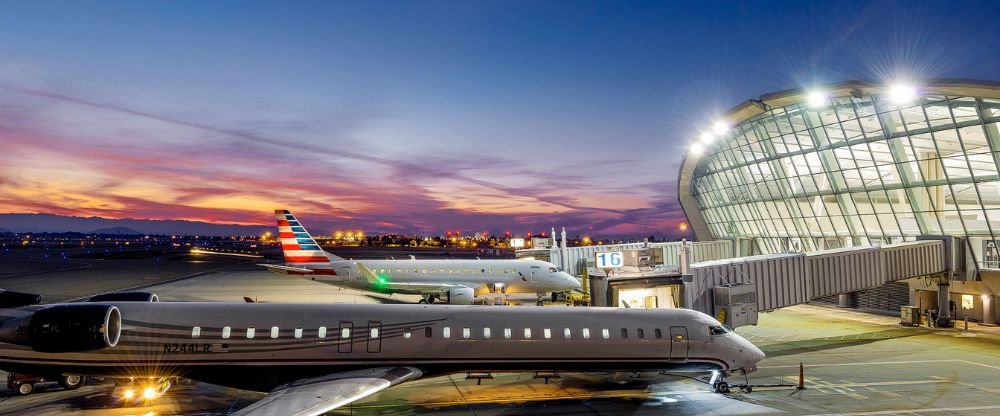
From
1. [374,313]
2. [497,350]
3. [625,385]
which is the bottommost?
[625,385]

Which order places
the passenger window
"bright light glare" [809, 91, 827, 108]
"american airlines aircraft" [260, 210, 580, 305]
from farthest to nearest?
"american airlines aircraft" [260, 210, 580, 305]
"bright light glare" [809, 91, 827, 108]
the passenger window

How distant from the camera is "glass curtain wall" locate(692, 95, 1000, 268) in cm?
3092

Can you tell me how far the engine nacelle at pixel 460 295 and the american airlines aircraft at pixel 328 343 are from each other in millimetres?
17651

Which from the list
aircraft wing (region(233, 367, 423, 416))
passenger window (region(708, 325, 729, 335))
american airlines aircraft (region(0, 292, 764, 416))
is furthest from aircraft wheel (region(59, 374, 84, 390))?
passenger window (region(708, 325, 729, 335))

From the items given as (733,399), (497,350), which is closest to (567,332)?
(497,350)

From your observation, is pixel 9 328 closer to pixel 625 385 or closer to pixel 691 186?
pixel 625 385

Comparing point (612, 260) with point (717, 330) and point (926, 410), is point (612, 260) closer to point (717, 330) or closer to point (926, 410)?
point (717, 330)

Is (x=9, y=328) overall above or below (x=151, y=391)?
above

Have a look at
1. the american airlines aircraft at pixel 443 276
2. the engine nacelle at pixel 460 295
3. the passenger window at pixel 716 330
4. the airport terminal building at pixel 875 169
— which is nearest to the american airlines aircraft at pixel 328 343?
the passenger window at pixel 716 330

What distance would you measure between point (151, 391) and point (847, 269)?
100 ft

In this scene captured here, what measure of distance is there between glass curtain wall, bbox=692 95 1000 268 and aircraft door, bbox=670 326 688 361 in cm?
2442

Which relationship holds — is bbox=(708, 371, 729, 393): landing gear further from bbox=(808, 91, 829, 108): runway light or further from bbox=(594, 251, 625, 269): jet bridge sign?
bbox=(808, 91, 829, 108): runway light

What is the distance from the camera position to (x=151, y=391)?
16672 millimetres

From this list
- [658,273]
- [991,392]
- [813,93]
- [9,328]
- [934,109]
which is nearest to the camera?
[9,328]
